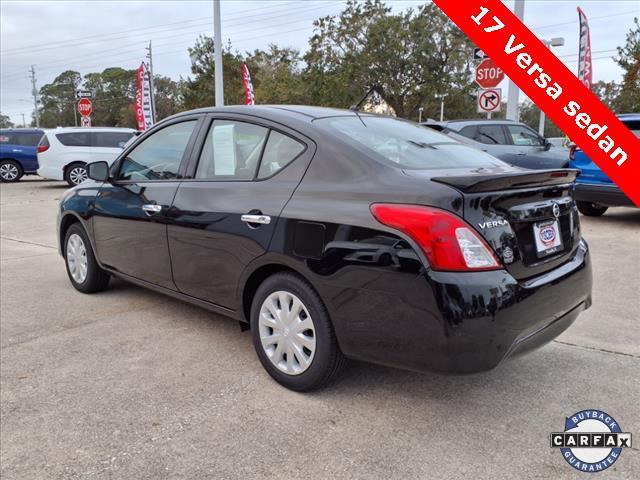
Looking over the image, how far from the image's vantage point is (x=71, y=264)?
5.08 m

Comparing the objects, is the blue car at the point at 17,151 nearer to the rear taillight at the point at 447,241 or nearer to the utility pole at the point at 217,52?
the utility pole at the point at 217,52

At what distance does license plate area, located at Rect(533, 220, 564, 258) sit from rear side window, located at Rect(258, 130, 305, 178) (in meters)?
1.31

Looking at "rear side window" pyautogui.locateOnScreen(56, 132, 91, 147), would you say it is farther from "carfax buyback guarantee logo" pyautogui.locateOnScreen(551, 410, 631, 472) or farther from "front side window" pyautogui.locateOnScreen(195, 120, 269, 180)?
"carfax buyback guarantee logo" pyautogui.locateOnScreen(551, 410, 631, 472)

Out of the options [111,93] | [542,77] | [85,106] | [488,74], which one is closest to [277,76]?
[85,106]

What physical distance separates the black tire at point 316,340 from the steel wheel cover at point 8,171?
1883 centimetres

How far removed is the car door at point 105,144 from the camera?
15.8m

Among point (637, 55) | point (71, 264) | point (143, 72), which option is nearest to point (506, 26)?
point (71, 264)

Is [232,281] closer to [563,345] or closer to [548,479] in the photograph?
[548,479]

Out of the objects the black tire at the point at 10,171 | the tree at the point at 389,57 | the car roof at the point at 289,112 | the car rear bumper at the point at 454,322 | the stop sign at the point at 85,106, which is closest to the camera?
the car rear bumper at the point at 454,322

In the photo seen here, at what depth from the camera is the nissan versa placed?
239cm

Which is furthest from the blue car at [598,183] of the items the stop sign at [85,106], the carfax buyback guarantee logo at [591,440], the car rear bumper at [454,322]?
the stop sign at [85,106]

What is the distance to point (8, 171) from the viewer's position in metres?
18.7

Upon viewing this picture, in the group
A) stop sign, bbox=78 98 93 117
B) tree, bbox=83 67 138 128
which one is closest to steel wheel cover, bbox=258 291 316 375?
stop sign, bbox=78 98 93 117

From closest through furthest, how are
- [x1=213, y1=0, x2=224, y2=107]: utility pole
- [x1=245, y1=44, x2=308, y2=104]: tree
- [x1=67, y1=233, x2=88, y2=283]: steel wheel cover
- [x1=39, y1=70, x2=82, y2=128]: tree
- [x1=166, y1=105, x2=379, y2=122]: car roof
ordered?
[x1=166, y1=105, x2=379, y2=122]: car roof
[x1=67, y1=233, x2=88, y2=283]: steel wheel cover
[x1=213, y1=0, x2=224, y2=107]: utility pole
[x1=245, y1=44, x2=308, y2=104]: tree
[x1=39, y1=70, x2=82, y2=128]: tree
